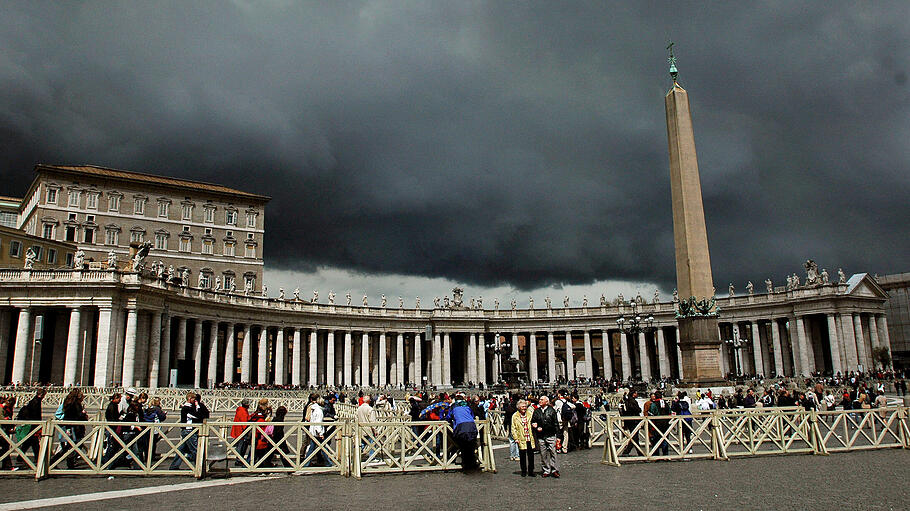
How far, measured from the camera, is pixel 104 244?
68.0 metres

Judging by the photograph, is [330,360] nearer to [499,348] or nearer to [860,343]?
[499,348]

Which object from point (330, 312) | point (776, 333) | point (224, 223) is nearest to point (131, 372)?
point (330, 312)

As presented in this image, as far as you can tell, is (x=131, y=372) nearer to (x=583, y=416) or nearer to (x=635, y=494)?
(x=583, y=416)

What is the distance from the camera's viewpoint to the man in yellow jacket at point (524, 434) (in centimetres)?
1308

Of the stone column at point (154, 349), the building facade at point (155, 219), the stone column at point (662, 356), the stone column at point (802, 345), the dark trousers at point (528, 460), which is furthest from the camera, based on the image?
the stone column at point (662, 356)

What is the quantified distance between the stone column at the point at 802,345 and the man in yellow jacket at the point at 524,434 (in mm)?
61641

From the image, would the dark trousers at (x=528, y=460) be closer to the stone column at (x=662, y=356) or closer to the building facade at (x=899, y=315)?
the stone column at (x=662, y=356)

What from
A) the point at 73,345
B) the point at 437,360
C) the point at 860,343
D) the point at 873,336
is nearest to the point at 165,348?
the point at 73,345

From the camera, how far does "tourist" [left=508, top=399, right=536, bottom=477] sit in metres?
13.1

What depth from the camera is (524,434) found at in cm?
1308

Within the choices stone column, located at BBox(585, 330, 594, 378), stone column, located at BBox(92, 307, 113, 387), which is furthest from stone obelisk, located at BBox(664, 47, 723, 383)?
stone column, located at BBox(585, 330, 594, 378)

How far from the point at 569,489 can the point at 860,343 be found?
2622 inches

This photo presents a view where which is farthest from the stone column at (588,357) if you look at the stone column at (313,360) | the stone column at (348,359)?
the stone column at (313,360)

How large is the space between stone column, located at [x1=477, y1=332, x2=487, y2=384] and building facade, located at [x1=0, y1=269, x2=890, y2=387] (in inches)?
6.5
